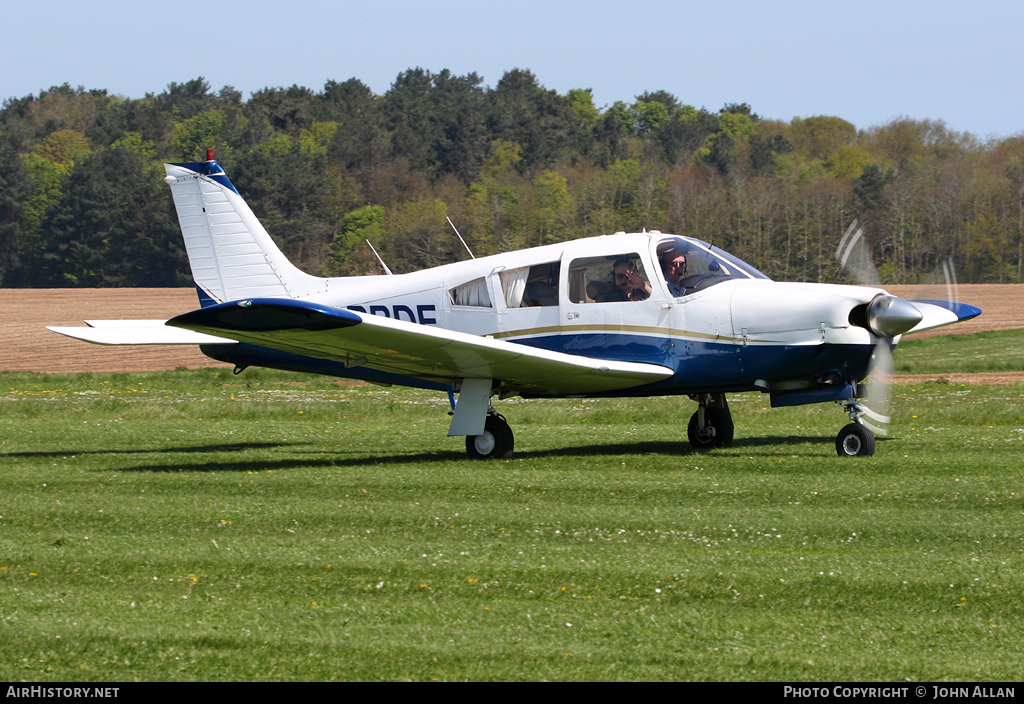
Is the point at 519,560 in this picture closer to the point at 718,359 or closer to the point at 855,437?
the point at 718,359

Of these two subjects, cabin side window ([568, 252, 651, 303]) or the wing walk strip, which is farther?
cabin side window ([568, 252, 651, 303])

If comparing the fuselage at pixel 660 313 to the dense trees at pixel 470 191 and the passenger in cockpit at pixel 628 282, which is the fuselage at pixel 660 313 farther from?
the dense trees at pixel 470 191

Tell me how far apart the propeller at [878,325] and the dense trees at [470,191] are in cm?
6235

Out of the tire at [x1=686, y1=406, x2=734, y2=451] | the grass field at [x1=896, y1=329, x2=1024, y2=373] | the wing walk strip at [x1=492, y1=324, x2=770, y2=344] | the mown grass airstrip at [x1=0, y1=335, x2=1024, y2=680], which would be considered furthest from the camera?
the grass field at [x1=896, y1=329, x2=1024, y2=373]

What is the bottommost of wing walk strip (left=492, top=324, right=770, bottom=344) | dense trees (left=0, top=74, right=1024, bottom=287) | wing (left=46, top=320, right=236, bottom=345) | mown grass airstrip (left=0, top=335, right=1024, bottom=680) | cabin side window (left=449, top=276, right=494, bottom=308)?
mown grass airstrip (left=0, top=335, right=1024, bottom=680)

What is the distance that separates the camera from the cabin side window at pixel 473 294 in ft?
41.2

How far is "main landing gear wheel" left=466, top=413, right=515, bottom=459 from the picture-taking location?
39.0 ft

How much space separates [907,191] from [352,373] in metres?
77.8

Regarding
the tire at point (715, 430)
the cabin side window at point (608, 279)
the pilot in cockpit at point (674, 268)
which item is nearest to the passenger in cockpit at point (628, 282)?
the cabin side window at point (608, 279)

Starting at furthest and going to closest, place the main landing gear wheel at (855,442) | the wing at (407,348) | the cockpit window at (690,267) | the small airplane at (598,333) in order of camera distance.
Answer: the cockpit window at (690,267) < the main landing gear wheel at (855,442) < the small airplane at (598,333) < the wing at (407,348)

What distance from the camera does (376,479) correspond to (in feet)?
33.9

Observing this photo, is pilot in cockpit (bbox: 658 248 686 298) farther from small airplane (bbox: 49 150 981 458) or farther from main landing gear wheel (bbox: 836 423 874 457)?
main landing gear wheel (bbox: 836 423 874 457)

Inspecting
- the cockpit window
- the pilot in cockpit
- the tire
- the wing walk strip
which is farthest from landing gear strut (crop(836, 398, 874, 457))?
the pilot in cockpit

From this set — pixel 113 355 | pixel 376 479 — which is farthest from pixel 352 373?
pixel 113 355
